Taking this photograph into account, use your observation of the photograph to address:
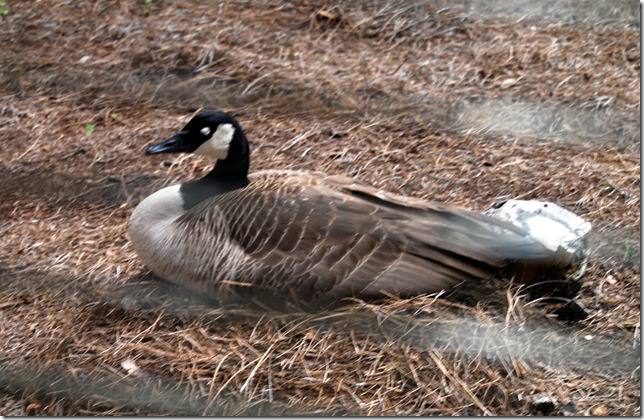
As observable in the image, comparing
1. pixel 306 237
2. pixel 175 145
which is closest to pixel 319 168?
pixel 175 145

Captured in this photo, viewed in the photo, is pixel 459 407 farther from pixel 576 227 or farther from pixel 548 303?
pixel 576 227

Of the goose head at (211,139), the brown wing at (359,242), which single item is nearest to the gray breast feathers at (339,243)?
the brown wing at (359,242)

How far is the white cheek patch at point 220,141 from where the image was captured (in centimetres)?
234

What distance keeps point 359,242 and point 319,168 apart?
728 millimetres

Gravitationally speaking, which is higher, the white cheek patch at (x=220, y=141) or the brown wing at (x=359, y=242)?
the white cheek patch at (x=220, y=141)

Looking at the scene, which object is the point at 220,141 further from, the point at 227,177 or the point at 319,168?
the point at 319,168

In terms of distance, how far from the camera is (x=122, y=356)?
202cm

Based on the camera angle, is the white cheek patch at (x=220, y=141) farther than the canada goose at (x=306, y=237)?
Yes

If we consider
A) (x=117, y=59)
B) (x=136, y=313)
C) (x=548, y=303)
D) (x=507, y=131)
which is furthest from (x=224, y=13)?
(x=548, y=303)

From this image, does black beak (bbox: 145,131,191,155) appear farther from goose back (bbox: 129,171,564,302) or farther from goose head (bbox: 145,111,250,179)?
goose back (bbox: 129,171,564,302)

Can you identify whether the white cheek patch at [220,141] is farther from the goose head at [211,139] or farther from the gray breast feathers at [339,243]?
the gray breast feathers at [339,243]

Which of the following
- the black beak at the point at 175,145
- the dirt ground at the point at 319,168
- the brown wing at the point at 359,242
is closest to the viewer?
the dirt ground at the point at 319,168

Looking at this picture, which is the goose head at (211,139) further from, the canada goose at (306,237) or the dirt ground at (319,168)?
the dirt ground at (319,168)

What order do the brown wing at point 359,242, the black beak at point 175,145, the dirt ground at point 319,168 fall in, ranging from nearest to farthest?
the dirt ground at point 319,168 < the brown wing at point 359,242 < the black beak at point 175,145
